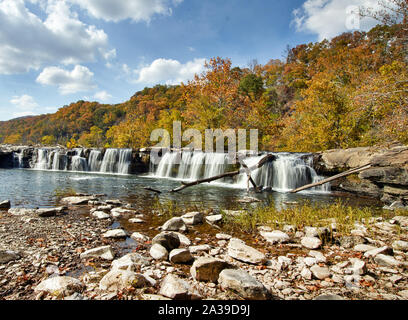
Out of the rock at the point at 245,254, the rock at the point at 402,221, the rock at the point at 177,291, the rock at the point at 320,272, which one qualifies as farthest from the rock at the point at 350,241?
the rock at the point at 177,291

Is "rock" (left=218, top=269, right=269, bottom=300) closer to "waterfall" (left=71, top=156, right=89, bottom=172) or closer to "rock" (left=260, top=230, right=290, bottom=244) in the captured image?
"rock" (left=260, top=230, right=290, bottom=244)

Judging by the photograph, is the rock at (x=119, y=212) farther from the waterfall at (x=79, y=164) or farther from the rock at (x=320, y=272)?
the waterfall at (x=79, y=164)

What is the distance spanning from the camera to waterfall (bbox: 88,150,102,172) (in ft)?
95.7

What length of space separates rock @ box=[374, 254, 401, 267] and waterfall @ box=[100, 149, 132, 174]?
27223mm

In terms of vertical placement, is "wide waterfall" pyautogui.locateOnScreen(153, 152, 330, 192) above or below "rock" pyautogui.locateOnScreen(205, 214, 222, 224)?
above

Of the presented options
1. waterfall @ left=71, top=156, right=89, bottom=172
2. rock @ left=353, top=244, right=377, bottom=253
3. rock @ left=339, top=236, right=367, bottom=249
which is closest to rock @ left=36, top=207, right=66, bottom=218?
rock @ left=339, top=236, right=367, bottom=249

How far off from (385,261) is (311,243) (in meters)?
1.29

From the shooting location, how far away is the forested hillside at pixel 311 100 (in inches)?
324

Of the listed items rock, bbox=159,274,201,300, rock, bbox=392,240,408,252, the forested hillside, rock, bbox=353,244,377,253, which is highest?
the forested hillside

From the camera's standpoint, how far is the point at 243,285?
270 centimetres

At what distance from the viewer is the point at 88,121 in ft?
296

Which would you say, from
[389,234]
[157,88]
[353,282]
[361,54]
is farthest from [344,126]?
[157,88]

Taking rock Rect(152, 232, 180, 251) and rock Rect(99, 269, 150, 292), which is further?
rock Rect(152, 232, 180, 251)

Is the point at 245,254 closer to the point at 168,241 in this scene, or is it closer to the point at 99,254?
the point at 168,241
